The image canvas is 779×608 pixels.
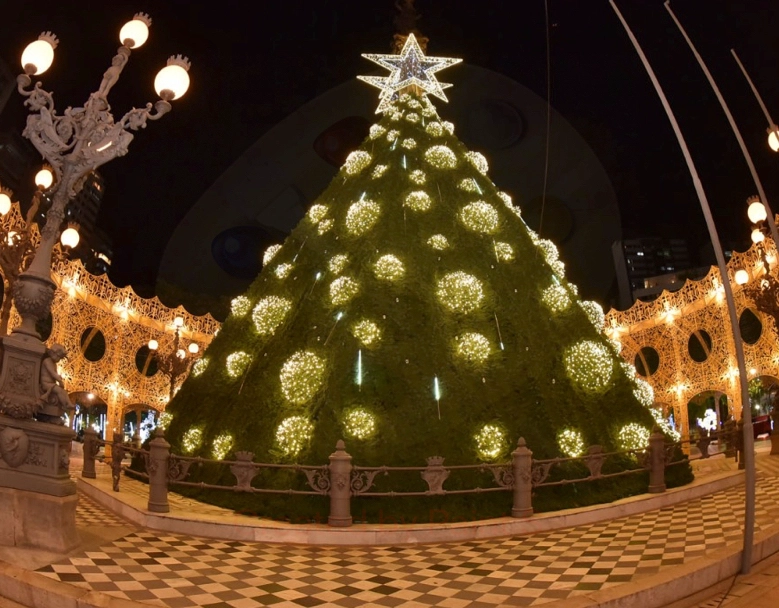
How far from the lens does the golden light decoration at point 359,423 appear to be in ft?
33.3

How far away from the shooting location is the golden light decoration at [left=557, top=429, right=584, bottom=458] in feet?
34.9

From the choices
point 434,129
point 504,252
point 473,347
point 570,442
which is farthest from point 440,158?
point 570,442

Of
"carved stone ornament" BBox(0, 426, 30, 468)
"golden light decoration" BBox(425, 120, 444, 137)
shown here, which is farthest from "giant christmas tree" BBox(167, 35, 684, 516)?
"carved stone ornament" BBox(0, 426, 30, 468)

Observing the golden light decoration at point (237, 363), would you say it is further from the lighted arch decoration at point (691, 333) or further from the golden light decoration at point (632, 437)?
the lighted arch decoration at point (691, 333)

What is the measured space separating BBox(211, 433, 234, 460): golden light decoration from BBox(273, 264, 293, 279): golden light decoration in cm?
504

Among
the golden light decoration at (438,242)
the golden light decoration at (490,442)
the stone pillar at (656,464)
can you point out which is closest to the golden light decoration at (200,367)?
the golden light decoration at (438,242)

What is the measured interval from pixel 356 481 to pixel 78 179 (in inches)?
259

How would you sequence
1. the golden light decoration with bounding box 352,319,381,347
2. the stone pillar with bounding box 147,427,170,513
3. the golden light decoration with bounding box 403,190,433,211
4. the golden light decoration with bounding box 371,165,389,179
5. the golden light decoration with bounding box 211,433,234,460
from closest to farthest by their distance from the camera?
the stone pillar with bounding box 147,427,170,513, the golden light decoration with bounding box 211,433,234,460, the golden light decoration with bounding box 352,319,381,347, the golden light decoration with bounding box 403,190,433,211, the golden light decoration with bounding box 371,165,389,179

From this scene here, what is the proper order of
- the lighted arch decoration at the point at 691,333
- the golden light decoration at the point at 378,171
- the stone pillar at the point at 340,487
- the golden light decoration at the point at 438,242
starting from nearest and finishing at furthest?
the stone pillar at the point at 340,487
the golden light decoration at the point at 438,242
the golden light decoration at the point at 378,171
the lighted arch decoration at the point at 691,333

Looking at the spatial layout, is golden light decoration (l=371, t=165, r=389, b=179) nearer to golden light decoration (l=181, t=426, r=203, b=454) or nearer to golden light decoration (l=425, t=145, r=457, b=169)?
golden light decoration (l=425, t=145, r=457, b=169)

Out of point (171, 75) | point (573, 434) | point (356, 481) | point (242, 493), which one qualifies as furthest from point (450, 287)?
point (171, 75)

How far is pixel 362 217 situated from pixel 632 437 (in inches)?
340

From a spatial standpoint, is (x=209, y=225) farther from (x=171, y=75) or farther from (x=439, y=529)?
(x=439, y=529)

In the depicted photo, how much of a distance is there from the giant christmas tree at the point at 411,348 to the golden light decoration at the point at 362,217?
40 mm
